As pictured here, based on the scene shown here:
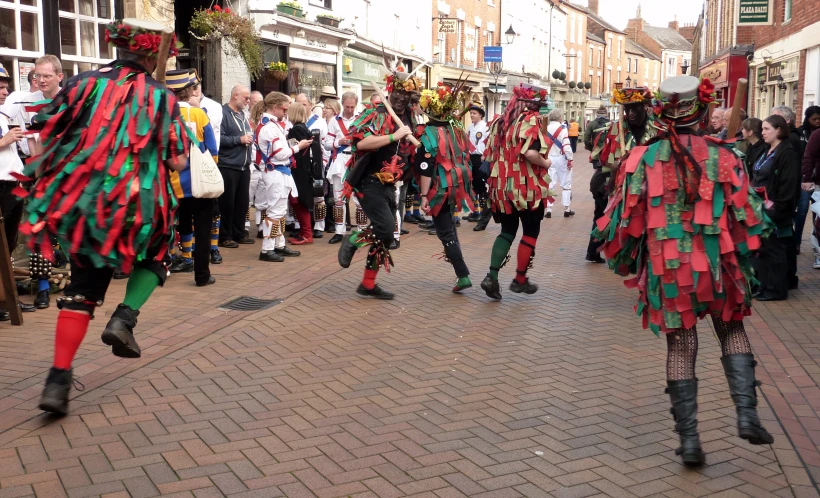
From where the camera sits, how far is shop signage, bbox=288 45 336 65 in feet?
66.6

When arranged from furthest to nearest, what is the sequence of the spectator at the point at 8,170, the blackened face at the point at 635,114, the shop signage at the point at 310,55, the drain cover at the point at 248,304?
the shop signage at the point at 310,55, the drain cover at the point at 248,304, the blackened face at the point at 635,114, the spectator at the point at 8,170

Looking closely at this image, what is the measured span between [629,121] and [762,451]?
390 centimetres

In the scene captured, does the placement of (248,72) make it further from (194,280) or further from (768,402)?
(768,402)

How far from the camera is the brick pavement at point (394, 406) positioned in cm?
401

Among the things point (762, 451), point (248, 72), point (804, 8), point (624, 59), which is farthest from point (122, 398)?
point (624, 59)

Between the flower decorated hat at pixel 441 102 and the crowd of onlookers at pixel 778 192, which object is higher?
the flower decorated hat at pixel 441 102

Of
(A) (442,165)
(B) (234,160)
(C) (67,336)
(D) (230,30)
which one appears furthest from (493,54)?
(C) (67,336)

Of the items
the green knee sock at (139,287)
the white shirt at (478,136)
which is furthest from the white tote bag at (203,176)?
the white shirt at (478,136)

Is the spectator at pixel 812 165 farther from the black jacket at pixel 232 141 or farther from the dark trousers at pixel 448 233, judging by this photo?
the black jacket at pixel 232 141

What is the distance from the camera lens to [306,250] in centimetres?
1119

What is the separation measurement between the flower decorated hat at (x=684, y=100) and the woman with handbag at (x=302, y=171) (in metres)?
7.36

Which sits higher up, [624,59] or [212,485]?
[624,59]

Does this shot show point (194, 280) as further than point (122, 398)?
Yes

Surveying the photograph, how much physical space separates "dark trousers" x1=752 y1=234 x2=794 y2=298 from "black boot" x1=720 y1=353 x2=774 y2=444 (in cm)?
427
